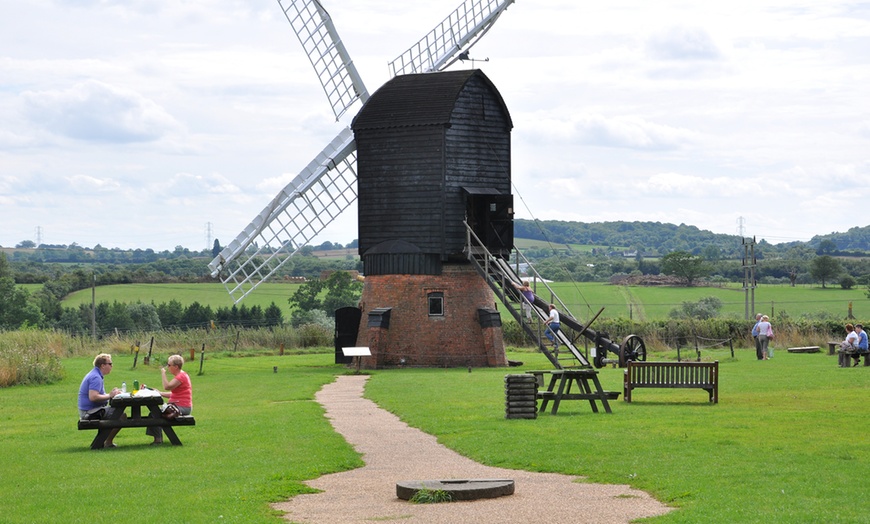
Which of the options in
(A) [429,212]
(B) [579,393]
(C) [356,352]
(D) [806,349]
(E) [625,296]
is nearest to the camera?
(B) [579,393]

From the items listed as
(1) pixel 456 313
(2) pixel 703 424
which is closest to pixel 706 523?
(2) pixel 703 424

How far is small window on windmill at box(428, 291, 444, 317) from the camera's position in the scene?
1642 inches

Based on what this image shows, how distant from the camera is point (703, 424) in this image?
66.6 ft

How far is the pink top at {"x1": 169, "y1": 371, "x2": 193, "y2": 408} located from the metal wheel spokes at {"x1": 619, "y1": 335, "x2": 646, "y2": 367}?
686 inches

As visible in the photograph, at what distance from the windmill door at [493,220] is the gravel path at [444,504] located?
2401cm

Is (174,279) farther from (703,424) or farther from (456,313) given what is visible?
(703,424)

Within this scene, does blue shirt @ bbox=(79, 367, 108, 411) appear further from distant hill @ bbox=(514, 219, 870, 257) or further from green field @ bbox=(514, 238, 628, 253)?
distant hill @ bbox=(514, 219, 870, 257)

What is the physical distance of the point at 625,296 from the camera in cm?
9081

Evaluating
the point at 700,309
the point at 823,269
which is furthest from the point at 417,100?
the point at 823,269

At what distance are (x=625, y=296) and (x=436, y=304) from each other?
168 feet

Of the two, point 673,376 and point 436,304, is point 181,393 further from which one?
point 436,304

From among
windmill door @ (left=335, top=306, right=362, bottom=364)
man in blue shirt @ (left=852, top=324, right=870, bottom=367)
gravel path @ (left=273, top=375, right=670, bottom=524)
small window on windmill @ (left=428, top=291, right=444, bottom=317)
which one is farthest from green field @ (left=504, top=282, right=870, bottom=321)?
gravel path @ (left=273, top=375, right=670, bottom=524)

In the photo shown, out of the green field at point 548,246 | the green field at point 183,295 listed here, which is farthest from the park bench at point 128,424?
the green field at point 548,246

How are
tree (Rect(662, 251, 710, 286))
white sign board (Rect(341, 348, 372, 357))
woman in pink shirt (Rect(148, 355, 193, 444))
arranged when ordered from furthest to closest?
1. tree (Rect(662, 251, 710, 286))
2. white sign board (Rect(341, 348, 372, 357))
3. woman in pink shirt (Rect(148, 355, 193, 444))
